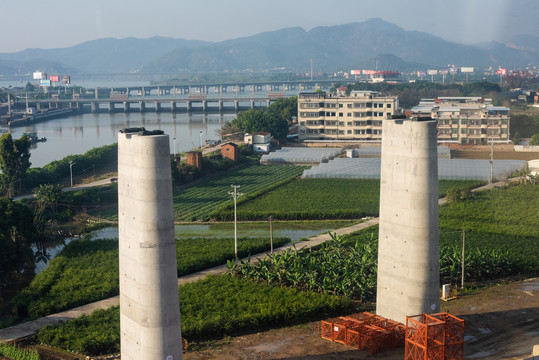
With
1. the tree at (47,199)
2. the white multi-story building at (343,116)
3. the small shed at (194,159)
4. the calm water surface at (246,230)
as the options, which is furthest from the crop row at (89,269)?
the white multi-story building at (343,116)

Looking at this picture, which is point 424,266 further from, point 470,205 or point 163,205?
point 470,205

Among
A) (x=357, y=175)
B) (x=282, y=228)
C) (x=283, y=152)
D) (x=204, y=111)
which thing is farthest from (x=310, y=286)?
(x=204, y=111)

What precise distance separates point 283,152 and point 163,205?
4653 cm

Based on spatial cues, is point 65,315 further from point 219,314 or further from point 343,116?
point 343,116

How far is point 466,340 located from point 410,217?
376 centimetres

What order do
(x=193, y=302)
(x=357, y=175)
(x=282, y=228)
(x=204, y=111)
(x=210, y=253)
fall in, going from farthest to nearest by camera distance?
1. (x=204, y=111)
2. (x=357, y=175)
3. (x=282, y=228)
4. (x=210, y=253)
5. (x=193, y=302)

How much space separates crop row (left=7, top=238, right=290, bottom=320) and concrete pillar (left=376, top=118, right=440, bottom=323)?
10.2m

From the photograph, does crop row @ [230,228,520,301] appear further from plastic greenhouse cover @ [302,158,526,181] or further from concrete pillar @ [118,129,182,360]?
plastic greenhouse cover @ [302,158,526,181]

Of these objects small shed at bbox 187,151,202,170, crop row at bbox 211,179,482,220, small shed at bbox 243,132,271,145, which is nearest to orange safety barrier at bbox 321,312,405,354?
crop row at bbox 211,179,482,220

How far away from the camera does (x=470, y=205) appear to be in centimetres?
3881

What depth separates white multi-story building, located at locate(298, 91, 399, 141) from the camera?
70438 millimetres

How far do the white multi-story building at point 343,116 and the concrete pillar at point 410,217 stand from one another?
51024mm

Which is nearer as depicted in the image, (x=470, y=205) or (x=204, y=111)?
(x=470, y=205)

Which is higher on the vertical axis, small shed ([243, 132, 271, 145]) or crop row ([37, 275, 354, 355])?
small shed ([243, 132, 271, 145])
